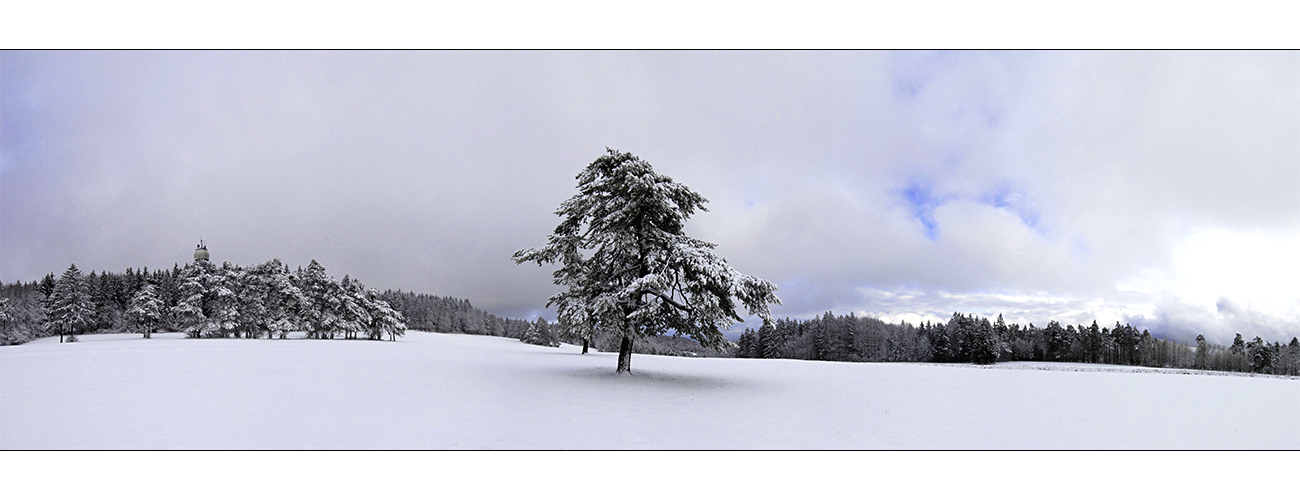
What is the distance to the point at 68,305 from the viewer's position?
49.2 metres

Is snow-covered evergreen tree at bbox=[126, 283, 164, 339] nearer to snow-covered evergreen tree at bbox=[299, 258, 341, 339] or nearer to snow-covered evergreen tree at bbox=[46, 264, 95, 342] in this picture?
snow-covered evergreen tree at bbox=[46, 264, 95, 342]

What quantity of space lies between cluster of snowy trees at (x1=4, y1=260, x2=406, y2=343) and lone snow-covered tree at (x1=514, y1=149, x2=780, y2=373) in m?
42.3

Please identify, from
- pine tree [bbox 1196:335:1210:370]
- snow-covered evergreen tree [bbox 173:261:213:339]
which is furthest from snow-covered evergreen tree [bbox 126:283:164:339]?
pine tree [bbox 1196:335:1210:370]

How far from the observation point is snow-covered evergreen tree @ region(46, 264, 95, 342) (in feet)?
160

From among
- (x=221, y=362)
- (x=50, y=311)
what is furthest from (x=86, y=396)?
(x=50, y=311)

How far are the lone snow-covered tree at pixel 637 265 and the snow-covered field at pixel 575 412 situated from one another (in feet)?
6.99

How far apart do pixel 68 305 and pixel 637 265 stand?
2684 inches

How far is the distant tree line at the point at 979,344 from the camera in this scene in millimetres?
75812

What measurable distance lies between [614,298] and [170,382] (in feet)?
41.8

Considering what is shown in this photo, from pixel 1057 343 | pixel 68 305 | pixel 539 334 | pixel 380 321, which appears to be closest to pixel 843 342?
pixel 1057 343

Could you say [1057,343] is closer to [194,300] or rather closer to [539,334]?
[539,334]

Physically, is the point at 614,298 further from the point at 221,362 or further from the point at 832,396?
the point at 221,362

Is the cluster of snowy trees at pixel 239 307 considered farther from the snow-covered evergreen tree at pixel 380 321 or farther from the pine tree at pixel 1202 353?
the pine tree at pixel 1202 353

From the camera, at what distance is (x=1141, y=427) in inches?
427
